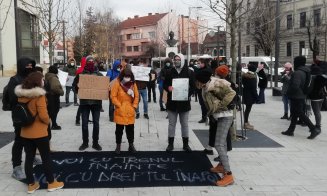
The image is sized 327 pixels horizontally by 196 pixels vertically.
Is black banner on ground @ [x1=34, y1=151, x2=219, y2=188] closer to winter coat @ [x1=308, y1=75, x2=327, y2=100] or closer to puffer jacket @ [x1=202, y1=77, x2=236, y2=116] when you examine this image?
puffer jacket @ [x1=202, y1=77, x2=236, y2=116]

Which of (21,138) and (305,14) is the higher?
(305,14)

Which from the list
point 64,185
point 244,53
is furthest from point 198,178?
point 244,53

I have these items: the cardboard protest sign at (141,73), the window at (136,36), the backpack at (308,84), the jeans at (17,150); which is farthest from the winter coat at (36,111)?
the window at (136,36)

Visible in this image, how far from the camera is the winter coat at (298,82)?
884cm

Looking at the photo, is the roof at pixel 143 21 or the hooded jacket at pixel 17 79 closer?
the hooded jacket at pixel 17 79

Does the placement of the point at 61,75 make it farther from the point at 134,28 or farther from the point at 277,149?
the point at 134,28

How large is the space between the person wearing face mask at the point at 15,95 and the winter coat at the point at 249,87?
5623 millimetres

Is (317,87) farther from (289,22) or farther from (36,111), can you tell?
(289,22)

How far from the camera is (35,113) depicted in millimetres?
5156

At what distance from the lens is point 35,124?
5.18 meters

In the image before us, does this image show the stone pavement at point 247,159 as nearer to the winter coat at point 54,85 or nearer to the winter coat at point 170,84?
the winter coat at point 170,84

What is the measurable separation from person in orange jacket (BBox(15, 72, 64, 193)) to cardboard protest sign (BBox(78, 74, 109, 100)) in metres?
2.22

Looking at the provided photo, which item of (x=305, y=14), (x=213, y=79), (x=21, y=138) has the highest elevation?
(x=305, y=14)

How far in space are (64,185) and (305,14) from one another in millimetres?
52809
